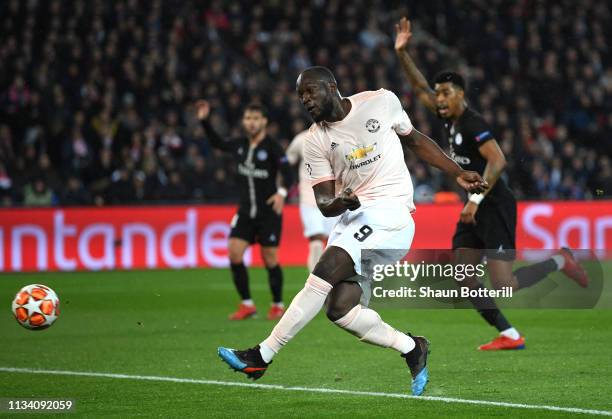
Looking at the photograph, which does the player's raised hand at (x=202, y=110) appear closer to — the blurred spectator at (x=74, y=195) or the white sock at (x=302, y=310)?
the white sock at (x=302, y=310)

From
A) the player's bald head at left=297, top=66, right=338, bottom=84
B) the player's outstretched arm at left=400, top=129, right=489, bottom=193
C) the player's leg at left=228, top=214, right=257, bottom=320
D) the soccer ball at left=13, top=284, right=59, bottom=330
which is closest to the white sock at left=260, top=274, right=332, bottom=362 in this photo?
the player's outstretched arm at left=400, top=129, right=489, bottom=193

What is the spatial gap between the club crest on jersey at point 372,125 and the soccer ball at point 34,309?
324cm

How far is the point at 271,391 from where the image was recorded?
749cm

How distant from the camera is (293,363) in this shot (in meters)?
8.91

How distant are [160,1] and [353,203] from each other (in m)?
17.1

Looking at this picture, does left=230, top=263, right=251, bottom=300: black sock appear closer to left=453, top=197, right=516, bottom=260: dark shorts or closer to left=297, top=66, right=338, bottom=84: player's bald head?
left=453, top=197, right=516, bottom=260: dark shorts

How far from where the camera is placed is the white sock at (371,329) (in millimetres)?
6941

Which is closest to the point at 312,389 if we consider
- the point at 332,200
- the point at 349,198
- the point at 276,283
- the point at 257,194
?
the point at 332,200

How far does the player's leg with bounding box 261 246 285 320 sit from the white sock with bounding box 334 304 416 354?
529cm

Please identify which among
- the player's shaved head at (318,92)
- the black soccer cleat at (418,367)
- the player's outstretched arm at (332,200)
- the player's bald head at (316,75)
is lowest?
the black soccer cleat at (418,367)

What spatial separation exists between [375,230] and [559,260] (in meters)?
3.82

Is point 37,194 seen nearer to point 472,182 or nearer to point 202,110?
point 202,110

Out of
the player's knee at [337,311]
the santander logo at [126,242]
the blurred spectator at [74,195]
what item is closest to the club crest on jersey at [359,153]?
the player's knee at [337,311]

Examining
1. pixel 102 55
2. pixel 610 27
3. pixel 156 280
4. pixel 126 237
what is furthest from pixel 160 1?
pixel 610 27
